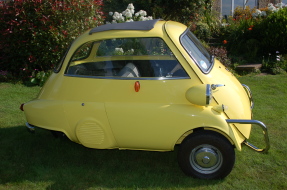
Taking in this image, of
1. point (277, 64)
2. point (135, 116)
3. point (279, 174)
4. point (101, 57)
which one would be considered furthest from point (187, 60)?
point (277, 64)

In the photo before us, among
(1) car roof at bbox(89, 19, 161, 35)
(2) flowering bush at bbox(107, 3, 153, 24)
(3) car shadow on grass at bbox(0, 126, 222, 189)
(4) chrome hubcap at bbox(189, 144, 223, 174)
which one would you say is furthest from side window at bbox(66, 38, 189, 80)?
(2) flowering bush at bbox(107, 3, 153, 24)

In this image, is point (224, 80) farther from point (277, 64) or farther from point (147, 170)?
point (277, 64)

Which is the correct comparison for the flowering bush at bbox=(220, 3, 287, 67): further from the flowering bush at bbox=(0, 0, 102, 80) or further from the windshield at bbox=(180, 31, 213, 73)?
the windshield at bbox=(180, 31, 213, 73)

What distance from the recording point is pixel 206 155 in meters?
3.50

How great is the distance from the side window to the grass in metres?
1.09

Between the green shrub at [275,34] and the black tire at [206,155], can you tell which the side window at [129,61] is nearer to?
the black tire at [206,155]

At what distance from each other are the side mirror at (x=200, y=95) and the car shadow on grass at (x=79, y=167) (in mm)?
874

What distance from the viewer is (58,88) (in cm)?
388

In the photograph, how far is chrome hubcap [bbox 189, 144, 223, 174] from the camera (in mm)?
3498

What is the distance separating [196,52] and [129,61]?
0.84 meters

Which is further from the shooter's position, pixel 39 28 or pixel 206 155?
pixel 39 28

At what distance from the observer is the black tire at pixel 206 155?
11.3 feet

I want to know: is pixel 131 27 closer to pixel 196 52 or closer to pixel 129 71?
pixel 129 71

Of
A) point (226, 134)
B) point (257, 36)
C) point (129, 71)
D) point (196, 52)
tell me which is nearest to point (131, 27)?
point (129, 71)
